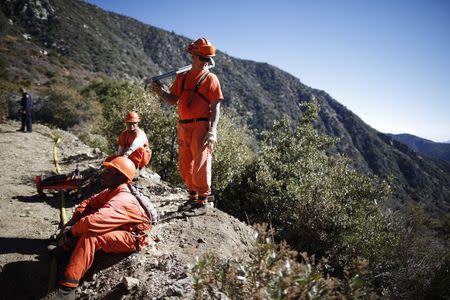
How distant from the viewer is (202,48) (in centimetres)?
466

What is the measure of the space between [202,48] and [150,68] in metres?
74.5

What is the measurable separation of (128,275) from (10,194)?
170 inches

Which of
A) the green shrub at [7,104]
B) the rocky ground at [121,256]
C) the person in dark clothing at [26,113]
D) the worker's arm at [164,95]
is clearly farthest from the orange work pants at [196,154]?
the green shrub at [7,104]

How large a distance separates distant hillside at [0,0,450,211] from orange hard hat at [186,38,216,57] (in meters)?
Result: 30.9

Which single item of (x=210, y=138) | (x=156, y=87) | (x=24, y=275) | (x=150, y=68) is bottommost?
(x=24, y=275)

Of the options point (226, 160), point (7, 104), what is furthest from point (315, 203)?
point (7, 104)

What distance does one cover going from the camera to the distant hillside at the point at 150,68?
4675 cm

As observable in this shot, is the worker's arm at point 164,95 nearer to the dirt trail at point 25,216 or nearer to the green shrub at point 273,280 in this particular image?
the dirt trail at point 25,216

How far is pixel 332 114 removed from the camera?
98.2m

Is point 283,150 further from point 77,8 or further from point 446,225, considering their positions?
point 77,8

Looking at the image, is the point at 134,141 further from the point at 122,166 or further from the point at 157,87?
the point at 122,166

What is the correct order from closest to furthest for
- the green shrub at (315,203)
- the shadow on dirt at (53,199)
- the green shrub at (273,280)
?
the green shrub at (273,280), the shadow on dirt at (53,199), the green shrub at (315,203)

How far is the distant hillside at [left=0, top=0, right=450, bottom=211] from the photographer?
Result: 153 ft

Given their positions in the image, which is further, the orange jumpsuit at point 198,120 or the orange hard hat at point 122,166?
the orange jumpsuit at point 198,120
